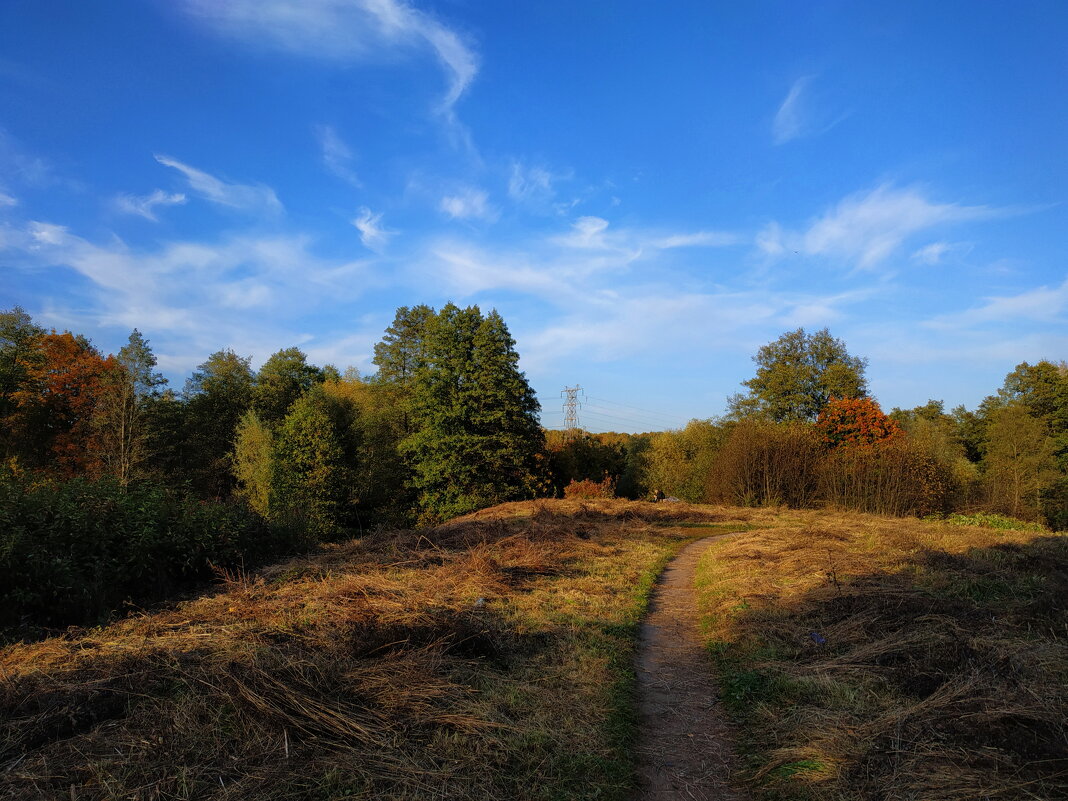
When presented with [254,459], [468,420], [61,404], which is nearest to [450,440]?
[468,420]

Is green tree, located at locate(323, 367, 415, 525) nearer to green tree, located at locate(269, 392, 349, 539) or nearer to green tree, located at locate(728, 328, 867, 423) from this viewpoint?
green tree, located at locate(269, 392, 349, 539)

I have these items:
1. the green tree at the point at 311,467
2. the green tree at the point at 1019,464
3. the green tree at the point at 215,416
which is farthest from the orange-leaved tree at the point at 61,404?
the green tree at the point at 1019,464

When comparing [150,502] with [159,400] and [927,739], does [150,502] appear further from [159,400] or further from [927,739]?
[159,400]

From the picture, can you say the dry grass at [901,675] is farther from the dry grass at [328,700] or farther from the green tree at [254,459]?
the green tree at [254,459]

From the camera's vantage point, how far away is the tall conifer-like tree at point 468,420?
31281 millimetres

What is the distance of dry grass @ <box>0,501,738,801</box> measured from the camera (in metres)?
3.34

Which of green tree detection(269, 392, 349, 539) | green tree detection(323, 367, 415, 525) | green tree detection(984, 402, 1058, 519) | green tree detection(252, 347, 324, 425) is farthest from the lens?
green tree detection(252, 347, 324, 425)

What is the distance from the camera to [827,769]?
368cm

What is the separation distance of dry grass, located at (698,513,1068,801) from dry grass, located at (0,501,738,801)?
1.22 meters

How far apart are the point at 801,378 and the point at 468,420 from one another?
71.1 ft

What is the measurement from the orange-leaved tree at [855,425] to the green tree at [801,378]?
9.22 metres

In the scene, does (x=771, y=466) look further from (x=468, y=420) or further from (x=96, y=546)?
(x=96, y=546)

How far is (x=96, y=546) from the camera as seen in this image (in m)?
7.75

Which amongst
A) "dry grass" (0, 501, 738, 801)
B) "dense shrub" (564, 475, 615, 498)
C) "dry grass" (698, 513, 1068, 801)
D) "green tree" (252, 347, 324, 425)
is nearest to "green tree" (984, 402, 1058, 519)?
"dense shrub" (564, 475, 615, 498)
